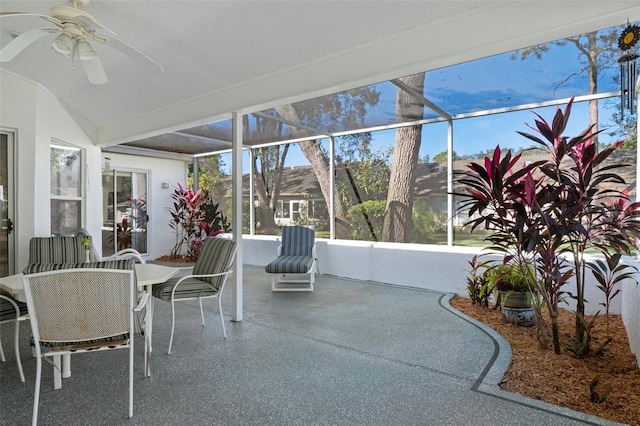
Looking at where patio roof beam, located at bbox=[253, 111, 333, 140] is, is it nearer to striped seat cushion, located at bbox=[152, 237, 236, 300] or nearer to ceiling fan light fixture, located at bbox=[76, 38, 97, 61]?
striped seat cushion, located at bbox=[152, 237, 236, 300]

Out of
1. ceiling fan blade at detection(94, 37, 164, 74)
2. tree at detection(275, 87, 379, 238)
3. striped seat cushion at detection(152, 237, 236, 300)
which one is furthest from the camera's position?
tree at detection(275, 87, 379, 238)

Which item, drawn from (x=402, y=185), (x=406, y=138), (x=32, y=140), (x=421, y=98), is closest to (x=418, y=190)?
(x=402, y=185)

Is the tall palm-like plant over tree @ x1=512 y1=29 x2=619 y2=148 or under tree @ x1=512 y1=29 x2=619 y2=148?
under

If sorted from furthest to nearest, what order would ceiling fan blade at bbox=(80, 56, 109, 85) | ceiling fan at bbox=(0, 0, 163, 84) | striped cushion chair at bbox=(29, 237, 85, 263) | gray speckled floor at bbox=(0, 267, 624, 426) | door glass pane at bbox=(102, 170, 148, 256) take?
door glass pane at bbox=(102, 170, 148, 256), striped cushion chair at bbox=(29, 237, 85, 263), ceiling fan blade at bbox=(80, 56, 109, 85), ceiling fan at bbox=(0, 0, 163, 84), gray speckled floor at bbox=(0, 267, 624, 426)

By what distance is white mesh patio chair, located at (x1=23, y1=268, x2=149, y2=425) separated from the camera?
6.89 feet

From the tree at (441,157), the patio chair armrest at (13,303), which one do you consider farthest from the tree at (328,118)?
the patio chair armrest at (13,303)

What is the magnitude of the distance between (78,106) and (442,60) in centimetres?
517

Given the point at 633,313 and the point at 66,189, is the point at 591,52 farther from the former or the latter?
the point at 66,189

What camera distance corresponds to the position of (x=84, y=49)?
2.69 metres

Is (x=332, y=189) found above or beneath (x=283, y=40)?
beneath

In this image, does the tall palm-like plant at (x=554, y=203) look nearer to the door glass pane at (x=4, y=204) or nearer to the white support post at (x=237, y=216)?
the white support post at (x=237, y=216)

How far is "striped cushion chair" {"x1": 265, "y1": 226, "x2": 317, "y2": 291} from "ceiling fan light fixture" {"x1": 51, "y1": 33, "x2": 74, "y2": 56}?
3669 millimetres

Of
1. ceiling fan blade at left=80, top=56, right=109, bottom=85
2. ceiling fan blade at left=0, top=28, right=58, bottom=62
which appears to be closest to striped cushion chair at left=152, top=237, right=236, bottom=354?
ceiling fan blade at left=80, top=56, right=109, bottom=85

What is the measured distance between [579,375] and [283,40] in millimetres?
3582
